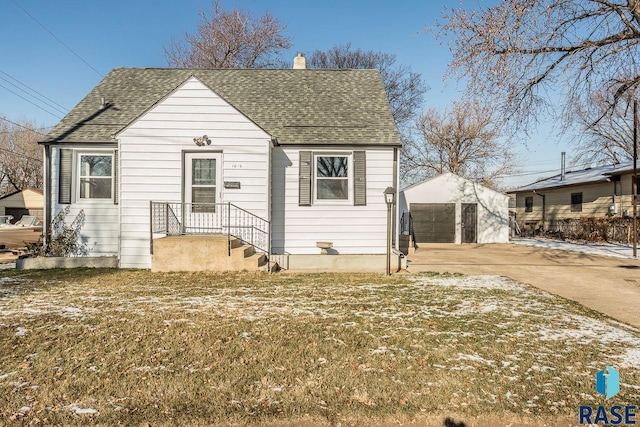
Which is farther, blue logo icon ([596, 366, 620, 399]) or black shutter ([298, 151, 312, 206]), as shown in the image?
black shutter ([298, 151, 312, 206])

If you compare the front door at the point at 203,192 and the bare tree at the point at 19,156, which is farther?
the bare tree at the point at 19,156

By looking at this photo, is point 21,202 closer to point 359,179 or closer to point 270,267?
point 270,267

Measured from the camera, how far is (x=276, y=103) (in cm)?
1106

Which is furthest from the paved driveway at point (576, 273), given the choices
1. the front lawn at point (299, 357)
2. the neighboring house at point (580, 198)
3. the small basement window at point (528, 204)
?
the small basement window at point (528, 204)

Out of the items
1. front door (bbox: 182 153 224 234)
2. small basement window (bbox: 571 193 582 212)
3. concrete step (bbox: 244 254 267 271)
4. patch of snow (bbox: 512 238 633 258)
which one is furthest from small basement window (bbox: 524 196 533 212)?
front door (bbox: 182 153 224 234)

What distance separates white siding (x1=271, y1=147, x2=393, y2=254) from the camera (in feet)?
31.6

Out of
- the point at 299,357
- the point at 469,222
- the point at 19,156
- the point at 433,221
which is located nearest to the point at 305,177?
the point at 299,357

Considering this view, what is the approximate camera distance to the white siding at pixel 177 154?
8773mm

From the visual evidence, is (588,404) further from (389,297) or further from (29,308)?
(29,308)

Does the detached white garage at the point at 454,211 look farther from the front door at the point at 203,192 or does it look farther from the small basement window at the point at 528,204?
the small basement window at the point at 528,204

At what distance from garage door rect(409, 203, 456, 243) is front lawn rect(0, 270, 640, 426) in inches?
468

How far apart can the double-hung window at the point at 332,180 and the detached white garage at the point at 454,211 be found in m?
8.77

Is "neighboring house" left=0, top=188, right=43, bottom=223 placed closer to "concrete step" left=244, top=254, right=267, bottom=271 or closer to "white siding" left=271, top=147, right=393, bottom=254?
"white siding" left=271, top=147, right=393, bottom=254

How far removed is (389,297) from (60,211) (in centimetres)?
863
